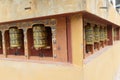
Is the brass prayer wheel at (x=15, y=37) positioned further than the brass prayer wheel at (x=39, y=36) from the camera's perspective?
Yes

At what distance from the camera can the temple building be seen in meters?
3.06

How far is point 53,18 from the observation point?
3.44 meters

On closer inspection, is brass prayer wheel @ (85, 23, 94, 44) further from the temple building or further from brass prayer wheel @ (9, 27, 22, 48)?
brass prayer wheel @ (9, 27, 22, 48)

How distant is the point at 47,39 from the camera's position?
12.5 ft

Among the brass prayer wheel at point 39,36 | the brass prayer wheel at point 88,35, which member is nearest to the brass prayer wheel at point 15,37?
the brass prayer wheel at point 39,36

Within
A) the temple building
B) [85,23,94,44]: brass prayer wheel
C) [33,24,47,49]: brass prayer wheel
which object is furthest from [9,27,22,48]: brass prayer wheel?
[85,23,94,44]: brass prayer wheel

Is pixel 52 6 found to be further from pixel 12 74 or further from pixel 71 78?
pixel 12 74

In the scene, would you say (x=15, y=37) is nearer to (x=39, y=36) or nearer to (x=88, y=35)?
(x=39, y=36)

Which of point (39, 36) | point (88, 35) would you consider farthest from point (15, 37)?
point (88, 35)

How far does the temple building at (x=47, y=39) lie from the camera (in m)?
3.06

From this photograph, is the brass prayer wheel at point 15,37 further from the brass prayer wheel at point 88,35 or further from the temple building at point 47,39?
the brass prayer wheel at point 88,35

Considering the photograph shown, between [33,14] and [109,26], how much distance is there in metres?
4.32

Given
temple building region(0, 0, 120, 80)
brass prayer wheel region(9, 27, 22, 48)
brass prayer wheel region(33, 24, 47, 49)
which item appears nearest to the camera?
temple building region(0, 0, 120, 80)

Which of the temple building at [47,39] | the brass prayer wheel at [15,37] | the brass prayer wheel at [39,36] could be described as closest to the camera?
the temple building at [47,39]
